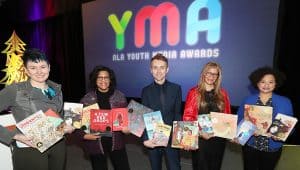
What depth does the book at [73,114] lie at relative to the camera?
8.14ft

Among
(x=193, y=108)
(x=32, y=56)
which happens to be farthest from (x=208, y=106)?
(x=32, y=56)

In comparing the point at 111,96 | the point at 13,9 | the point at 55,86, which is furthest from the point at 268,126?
the point at 13,9

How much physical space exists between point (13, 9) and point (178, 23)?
7.96m

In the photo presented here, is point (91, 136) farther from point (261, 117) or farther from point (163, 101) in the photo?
point (261, 117)

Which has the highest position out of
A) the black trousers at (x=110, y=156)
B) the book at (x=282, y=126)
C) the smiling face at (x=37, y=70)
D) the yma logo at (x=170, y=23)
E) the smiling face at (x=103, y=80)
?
the yma logo at (x=170, y=23)

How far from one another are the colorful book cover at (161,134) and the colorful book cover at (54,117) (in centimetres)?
89

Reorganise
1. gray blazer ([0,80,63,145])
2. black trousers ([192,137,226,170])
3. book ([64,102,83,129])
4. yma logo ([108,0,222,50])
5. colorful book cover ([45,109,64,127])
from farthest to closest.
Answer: yma logo ([108,0,222,50]) < black trousers ([192,137,226,170]) < book ([64,102,83,129]) < colorful book cover ([45,109,64,127]) < gray blazer ([0,80,63,145])

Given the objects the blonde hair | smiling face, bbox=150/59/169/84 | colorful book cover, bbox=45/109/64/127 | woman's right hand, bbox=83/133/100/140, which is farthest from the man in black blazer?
colorful book cover, bbox=45/109/64/127

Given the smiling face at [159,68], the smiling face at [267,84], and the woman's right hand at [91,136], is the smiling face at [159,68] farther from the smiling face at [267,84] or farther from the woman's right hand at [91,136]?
the smiling face at [267,84]

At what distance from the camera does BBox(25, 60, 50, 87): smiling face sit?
7.06ft

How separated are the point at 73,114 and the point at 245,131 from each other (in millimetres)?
1596

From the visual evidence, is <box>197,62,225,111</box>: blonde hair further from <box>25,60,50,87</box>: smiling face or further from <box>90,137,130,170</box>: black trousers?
<box>25,60,50,87</box>: smiling face


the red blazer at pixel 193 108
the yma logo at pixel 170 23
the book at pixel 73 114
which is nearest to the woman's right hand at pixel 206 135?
the red blazer at pixel 193 108

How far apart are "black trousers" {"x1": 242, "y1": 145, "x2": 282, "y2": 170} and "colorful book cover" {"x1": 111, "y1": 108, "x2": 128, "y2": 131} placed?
1221 millimetres
